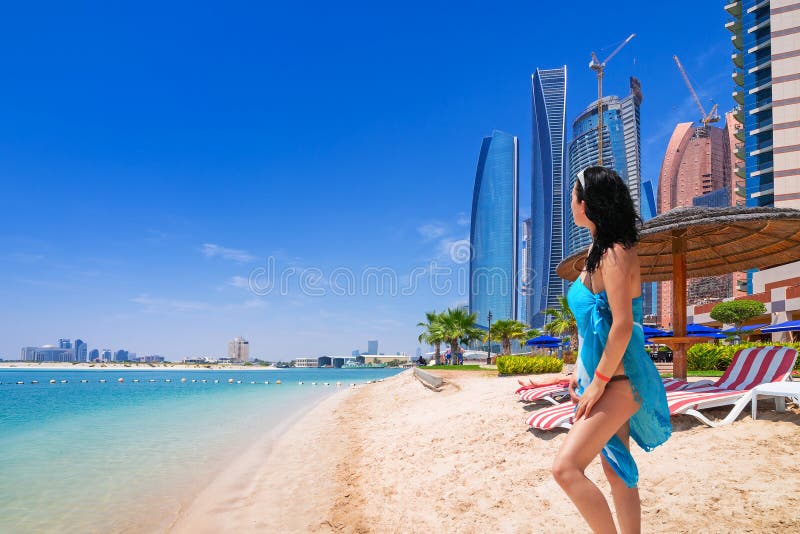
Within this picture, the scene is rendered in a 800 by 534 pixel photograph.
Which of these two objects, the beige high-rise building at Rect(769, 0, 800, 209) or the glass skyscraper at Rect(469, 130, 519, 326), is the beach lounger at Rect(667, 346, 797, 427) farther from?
the glass skyscraper at Rect(469, 130, 519, 326)

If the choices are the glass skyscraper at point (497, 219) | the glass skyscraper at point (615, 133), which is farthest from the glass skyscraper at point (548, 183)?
the glass skyscraper at point (615, 133)

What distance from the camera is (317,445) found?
10.3 m

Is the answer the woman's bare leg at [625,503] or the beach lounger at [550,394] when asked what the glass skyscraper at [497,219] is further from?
the woman's bare leg at [625,503]

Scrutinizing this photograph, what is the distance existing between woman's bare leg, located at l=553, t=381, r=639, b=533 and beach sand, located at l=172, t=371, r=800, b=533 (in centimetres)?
189

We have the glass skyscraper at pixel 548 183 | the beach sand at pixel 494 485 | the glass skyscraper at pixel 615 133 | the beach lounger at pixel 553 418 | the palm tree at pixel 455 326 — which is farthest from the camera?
the glass skyscraper at pixel 548 183

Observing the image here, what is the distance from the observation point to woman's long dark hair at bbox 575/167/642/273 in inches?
92.2

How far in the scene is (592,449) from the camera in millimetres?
2260

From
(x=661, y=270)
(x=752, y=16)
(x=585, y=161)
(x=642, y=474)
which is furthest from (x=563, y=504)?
(x=585, y=161)

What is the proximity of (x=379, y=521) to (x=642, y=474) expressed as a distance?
235 cm

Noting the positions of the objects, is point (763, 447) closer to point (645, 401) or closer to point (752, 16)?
point (645, 401)

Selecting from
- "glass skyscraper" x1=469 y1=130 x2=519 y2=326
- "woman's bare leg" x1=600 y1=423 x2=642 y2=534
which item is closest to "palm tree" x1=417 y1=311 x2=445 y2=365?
"woman's bare leg" x1=600 y1=423 x2=642 y2=534

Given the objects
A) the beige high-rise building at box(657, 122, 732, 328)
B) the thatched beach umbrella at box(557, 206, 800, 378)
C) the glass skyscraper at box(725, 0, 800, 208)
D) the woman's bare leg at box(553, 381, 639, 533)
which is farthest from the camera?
the beige high-rise building at box(657, 122, 732, 328)

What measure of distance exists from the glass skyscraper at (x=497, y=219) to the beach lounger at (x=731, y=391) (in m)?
185

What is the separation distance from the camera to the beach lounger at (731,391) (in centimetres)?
539
